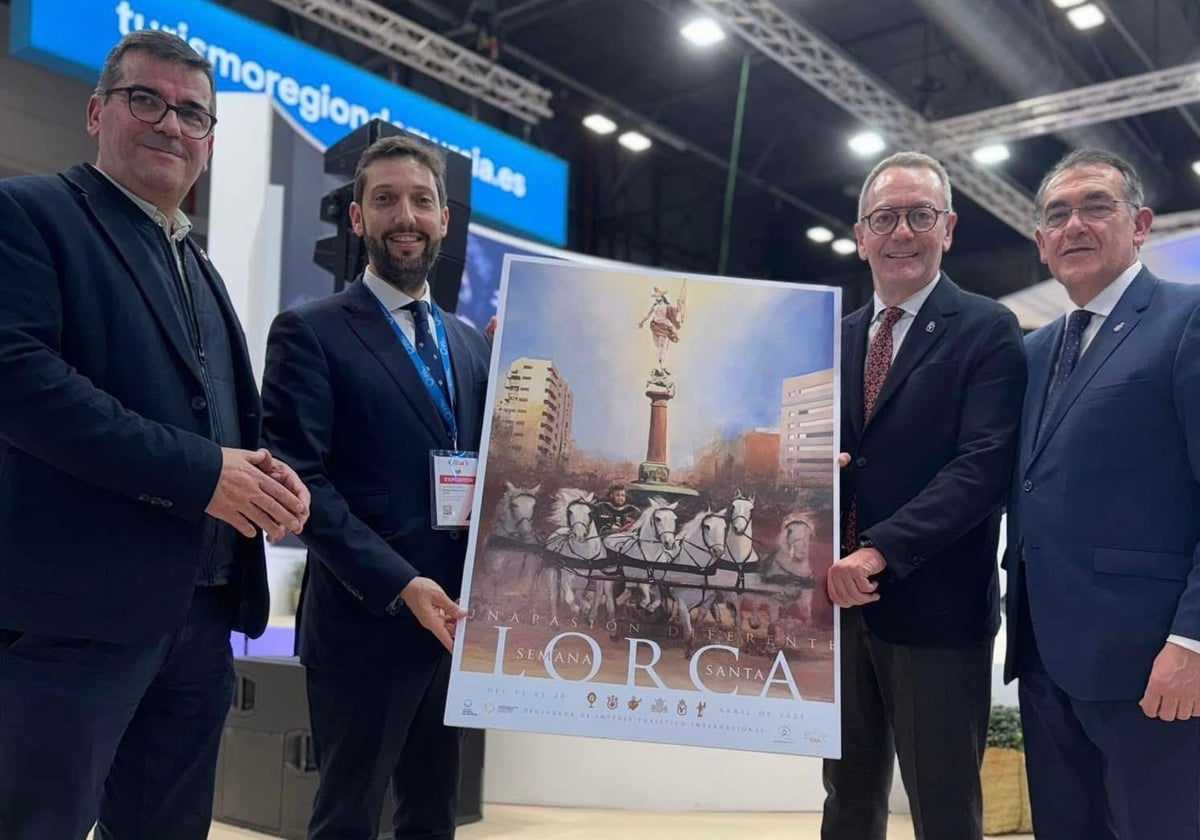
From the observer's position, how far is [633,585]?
1809mm

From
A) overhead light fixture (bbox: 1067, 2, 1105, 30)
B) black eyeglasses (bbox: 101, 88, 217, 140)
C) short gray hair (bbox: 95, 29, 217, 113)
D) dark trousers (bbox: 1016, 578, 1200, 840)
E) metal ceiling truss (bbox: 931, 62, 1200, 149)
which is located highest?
overhead light fixture (bbox: 1067, 2, 1105, 30)

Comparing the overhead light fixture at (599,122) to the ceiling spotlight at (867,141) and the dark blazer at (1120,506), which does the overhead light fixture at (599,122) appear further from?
the dark blazer at (1120,506)

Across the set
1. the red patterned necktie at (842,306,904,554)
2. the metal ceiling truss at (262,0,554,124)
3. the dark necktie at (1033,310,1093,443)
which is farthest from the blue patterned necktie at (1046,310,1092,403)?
the metal ceiling truss at (262,0,554,124)

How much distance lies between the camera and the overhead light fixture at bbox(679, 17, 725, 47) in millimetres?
7094

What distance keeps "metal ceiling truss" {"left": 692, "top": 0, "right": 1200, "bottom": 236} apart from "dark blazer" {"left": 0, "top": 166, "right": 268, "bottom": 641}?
590 cm

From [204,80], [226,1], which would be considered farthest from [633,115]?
[204,80]

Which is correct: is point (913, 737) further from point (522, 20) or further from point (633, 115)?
point (633, 115)

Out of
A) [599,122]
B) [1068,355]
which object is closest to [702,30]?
[599,122]

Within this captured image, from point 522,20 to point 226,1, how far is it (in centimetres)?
258

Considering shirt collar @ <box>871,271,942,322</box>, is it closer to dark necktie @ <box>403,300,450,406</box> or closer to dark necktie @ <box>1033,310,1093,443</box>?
dark necktie @ <box>1033,310,1093,443</box>

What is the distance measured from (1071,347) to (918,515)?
1.60ft

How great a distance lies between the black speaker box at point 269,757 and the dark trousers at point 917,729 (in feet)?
6.24

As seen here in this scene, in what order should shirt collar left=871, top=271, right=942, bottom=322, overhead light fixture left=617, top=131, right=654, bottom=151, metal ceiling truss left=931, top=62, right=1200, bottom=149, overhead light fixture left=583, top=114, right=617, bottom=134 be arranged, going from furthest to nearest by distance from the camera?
overhead light fixture left=617, top=131, right=654, bottom=151 → overhead light fixture left=583, top=114, right=617, bottom=134 → metal ceiling truss left=931, top=62, right=1200, bottom=149 → shirt collar left=871, top=271, right=942, bottom=322

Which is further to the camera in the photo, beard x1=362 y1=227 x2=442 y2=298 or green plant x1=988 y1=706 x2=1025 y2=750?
green plant x1=988 y1=706 x2=1025 y2=750
